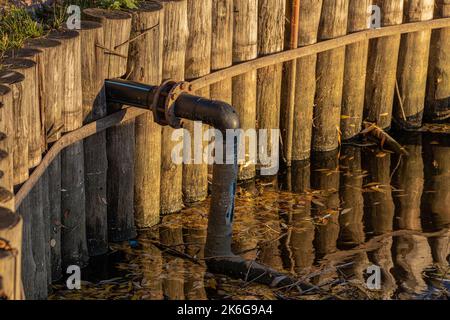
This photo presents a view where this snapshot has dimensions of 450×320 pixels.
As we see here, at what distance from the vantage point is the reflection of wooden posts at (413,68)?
640 inches

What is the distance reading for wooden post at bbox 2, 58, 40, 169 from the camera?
10567 mm

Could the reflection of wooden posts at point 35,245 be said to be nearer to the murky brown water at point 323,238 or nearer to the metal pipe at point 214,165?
the murky brown water at point 323,238

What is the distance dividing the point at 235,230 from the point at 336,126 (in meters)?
3.29

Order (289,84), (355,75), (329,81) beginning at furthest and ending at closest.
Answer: (355,75)
(329,81)
(289,84)

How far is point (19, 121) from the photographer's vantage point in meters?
10.4

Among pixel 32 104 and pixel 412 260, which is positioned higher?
pixel 32 104

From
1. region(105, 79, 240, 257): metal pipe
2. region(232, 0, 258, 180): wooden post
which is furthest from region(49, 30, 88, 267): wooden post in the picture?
region(232, 0, 258, 180): wooden post

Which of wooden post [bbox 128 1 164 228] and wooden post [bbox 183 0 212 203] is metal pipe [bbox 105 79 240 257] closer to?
wooden post [bbox 128 1 164 228]

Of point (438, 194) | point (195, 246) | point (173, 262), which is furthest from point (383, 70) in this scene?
point (173, 262)

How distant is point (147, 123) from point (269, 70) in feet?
7.60

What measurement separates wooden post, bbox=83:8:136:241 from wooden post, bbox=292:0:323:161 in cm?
315

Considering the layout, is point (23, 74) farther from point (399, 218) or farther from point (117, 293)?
point (399, 218)

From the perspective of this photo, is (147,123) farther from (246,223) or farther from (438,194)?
(438,194)

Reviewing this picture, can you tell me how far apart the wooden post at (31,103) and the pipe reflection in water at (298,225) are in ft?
9.63
